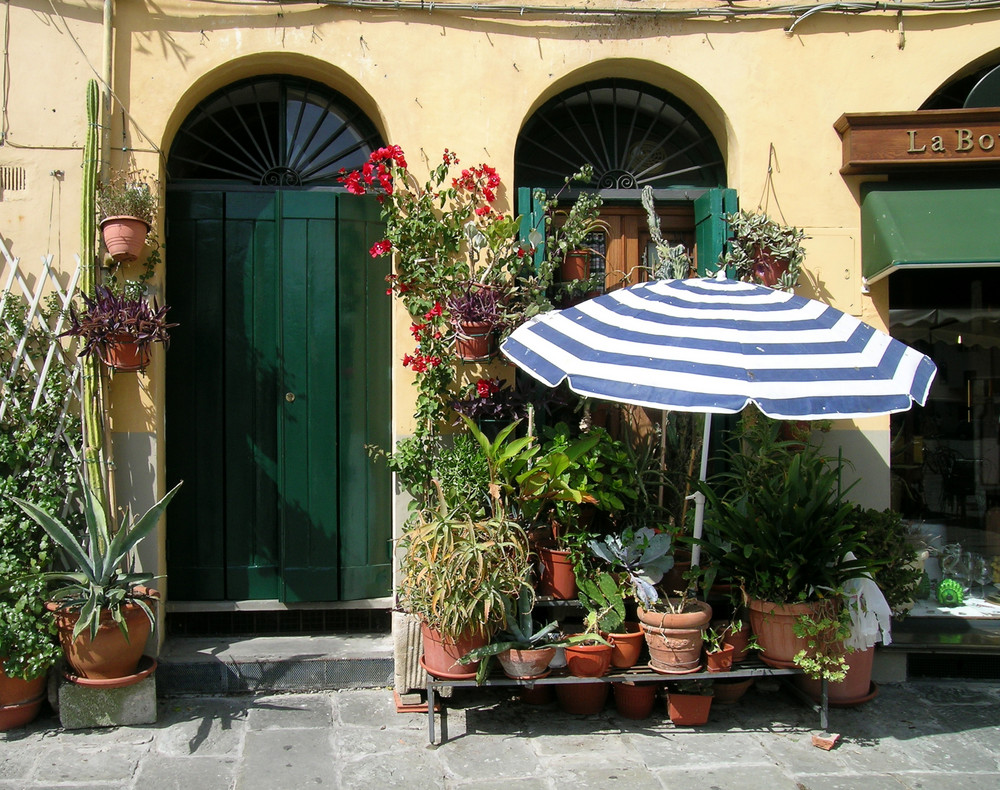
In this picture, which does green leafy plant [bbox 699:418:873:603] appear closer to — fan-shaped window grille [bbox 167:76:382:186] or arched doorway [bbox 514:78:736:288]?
arched doorway [bbox 514:78:736:288]

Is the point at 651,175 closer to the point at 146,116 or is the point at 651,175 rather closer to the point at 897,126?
the point at 897,126

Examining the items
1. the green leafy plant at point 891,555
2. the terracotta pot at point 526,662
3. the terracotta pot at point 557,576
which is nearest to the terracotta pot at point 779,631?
the green leafy plant at point 891,555

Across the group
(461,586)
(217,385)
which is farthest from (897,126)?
(217,385)

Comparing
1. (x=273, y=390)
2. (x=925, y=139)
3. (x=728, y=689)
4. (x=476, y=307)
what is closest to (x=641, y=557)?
(x=728, y=689)

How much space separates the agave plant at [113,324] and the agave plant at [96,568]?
0.86 meters

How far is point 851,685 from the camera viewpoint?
5.19 m

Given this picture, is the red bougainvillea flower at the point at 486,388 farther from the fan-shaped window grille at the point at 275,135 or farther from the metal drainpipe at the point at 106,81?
the metal drainpipe at the point at 106,81

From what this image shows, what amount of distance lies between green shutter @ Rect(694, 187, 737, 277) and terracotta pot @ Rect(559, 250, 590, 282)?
84 cm

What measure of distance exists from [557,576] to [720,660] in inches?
39.5

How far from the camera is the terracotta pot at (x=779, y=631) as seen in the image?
15.8ft

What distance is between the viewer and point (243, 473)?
226 inches

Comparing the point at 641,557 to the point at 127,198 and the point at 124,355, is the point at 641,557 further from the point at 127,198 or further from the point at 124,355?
the point at 127,198

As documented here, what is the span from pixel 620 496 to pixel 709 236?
187cm

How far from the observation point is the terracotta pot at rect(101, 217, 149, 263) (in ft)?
16.8
